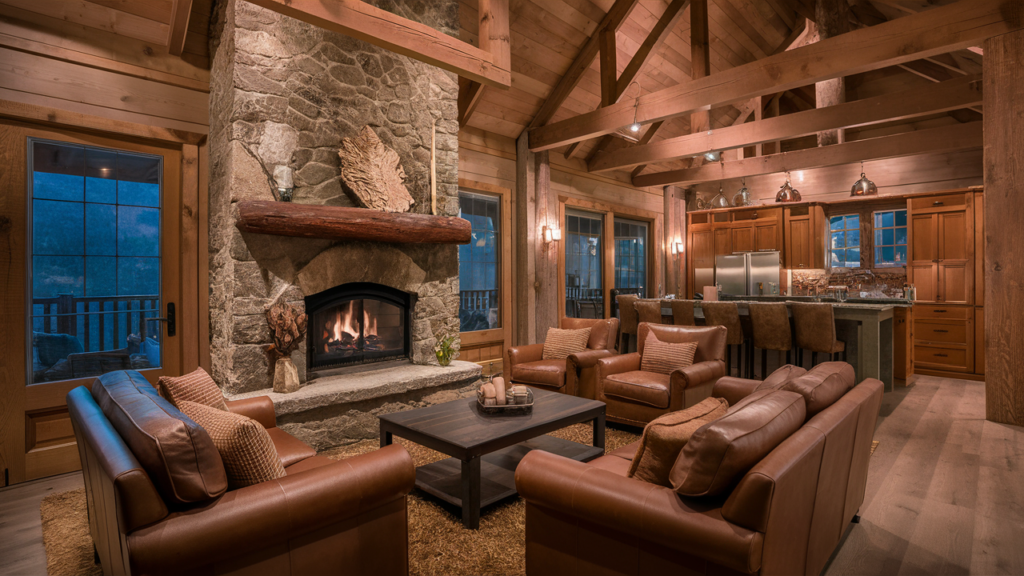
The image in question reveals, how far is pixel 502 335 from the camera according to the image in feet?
21.3

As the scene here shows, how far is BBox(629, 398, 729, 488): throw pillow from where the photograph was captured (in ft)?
5.61

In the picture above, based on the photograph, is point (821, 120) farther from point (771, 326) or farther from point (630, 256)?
point (630, 256)

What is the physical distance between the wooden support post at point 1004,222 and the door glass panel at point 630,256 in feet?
16.2

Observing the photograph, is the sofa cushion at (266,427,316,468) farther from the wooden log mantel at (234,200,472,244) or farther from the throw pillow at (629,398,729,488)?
the throw pillow at (629,398,729,488)

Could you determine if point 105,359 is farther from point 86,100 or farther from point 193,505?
point 193,505

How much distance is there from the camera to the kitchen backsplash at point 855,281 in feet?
24.4

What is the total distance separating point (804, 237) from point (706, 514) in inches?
324

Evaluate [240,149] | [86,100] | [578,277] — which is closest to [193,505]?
[240,149]

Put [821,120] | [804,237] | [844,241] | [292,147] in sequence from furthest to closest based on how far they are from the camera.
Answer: [804,237]
[844,241]
[821,120]
[292,147]

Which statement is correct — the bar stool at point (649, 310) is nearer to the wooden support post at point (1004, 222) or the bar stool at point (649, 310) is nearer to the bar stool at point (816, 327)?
the bar stool at point (816, 327)

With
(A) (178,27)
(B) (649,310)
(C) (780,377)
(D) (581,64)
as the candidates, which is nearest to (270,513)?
(C) (780,377)

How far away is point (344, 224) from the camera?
12.6ft

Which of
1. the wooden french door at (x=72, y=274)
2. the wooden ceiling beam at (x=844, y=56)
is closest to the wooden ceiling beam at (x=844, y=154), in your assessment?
the wooden ceiling beam at (x=844, y=56)

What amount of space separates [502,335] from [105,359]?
4048 mm
